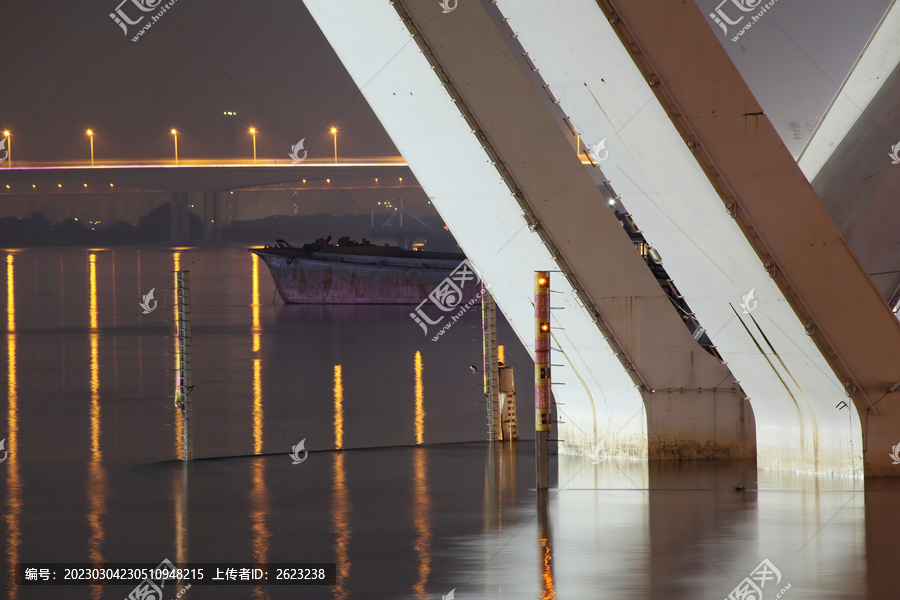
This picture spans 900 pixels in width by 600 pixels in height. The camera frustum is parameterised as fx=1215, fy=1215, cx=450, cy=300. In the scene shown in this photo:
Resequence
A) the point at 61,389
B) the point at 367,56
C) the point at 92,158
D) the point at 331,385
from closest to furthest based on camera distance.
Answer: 1. the point at 367,56
2. the point at 61,389
3. the point at 331,385
4. the point at 92,158

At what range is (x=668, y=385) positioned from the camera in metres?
9.73

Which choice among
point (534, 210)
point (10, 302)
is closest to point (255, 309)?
point (10, 302)

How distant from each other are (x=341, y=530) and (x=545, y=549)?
127cm

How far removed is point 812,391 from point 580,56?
2893mm

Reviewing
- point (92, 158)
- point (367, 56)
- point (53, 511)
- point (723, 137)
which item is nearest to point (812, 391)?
point (723, 137)

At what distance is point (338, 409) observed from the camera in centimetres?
1540

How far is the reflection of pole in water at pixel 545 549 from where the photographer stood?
5.86 m

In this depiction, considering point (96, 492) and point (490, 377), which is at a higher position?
point (490, 377)

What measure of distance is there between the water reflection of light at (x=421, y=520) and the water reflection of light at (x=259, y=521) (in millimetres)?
767

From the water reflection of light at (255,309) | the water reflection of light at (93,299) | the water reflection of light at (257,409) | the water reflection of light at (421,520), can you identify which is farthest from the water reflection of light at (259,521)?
the water reflection of light at (93,299)

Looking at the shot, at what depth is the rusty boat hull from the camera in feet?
163

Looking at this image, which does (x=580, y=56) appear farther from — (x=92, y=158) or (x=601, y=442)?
(x=92, y=158)

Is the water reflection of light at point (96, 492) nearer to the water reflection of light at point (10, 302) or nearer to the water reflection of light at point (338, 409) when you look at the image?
the water reflection of light at point (338, 409)

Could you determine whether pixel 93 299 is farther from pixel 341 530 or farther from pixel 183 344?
pixel 341 530
